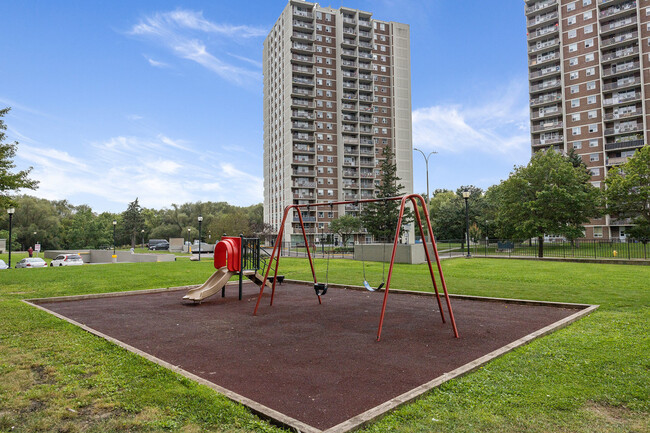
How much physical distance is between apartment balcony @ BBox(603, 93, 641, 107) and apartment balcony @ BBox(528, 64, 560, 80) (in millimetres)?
10021

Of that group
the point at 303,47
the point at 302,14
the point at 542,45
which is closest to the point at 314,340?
the point at 542,45

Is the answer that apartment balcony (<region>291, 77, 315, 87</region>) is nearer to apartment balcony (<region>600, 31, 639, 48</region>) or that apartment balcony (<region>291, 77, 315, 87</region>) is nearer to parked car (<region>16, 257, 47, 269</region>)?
apartment balcony (<region>600, 31, 639, 48</region>)

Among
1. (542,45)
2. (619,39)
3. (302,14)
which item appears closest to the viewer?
(619,39)

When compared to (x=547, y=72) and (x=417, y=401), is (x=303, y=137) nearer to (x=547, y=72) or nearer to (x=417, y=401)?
(x=547, y=72)

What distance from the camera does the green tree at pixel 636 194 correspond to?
3728cm

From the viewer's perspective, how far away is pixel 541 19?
74.6m

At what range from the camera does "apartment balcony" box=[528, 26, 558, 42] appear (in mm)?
72562

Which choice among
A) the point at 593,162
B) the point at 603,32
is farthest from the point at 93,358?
the point at 603,32

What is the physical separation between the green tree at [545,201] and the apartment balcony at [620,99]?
3329cm

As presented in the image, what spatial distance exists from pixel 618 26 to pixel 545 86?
43.8ft

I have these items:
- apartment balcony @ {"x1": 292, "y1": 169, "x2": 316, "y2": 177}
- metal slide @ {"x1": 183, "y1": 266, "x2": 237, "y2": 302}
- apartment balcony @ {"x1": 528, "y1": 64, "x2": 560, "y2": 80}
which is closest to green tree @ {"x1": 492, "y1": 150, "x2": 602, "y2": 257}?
metal slide @ {"x1": 183, "y1": 266, "x2": 237, "y2": 302}

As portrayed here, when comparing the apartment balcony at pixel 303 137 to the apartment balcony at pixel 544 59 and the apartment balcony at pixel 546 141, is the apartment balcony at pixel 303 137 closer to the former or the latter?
the apartment balcony at pixel 546 141

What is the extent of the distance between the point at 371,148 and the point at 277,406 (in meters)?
87.4

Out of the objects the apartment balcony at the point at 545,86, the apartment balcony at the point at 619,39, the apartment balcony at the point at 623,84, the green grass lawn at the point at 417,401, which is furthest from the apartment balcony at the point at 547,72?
the green grass lawn at the point at 417,401
